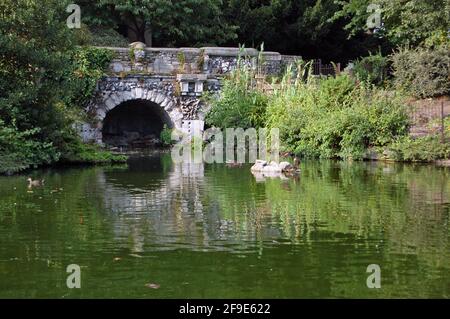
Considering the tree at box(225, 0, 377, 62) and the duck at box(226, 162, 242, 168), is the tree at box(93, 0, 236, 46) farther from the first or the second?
the duck at box(226, 162, 242, 168)

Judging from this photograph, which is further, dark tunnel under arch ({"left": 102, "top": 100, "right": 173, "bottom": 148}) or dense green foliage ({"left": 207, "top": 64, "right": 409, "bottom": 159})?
dark tunnel under arch ({"left": 102, "top": 100, "right": 173, "bottom": 148})

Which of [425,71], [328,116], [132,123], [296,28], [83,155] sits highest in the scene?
[296,28]

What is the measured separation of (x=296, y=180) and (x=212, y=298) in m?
9.96

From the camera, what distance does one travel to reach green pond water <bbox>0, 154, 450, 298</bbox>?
7.33 meters

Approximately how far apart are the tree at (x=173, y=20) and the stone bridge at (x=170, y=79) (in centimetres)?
329

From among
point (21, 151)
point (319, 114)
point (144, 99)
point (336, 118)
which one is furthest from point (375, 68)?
point (21, 151)

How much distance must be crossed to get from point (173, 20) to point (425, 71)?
11157 millimetres

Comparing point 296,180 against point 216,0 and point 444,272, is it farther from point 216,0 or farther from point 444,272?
point 216,0

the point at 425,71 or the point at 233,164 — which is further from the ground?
the point at 425,71

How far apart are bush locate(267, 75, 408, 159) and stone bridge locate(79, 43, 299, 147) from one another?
339cm

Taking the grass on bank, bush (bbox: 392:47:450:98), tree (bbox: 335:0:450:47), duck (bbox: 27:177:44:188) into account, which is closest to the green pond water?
duck (bbox: 27:177:44:188)

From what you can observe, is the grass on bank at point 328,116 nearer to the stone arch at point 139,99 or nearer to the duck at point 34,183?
the stone arch at point 139,99

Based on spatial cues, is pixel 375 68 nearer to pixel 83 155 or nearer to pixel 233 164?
pixel 233 164

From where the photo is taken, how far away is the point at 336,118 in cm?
2417
